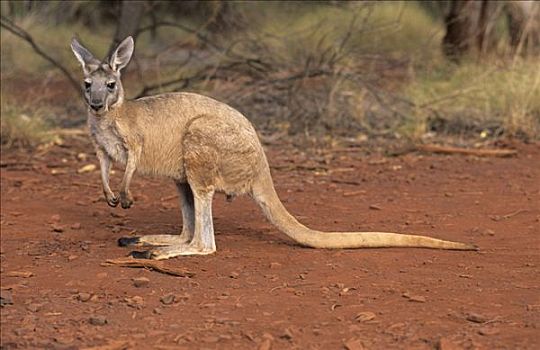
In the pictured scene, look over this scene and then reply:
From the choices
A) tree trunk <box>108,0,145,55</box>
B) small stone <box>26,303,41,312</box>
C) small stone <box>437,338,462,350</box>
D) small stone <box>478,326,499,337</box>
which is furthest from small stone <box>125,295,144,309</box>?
tree trunk <box>108,0,145,55</box>

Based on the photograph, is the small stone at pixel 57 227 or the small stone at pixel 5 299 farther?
the small stone at pixel 57 227

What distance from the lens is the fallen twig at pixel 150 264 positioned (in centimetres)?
532

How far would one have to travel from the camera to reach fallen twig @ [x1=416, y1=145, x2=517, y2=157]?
9095mm

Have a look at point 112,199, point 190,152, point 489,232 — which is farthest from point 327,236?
point 112,199

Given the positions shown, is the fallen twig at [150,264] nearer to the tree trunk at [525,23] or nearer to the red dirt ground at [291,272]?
the red dirt ground at [291,272]

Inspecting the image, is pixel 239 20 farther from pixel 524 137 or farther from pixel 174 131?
pixel 174 131

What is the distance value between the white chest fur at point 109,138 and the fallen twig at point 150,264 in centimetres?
68

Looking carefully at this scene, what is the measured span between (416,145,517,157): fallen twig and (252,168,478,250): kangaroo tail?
3.50 m

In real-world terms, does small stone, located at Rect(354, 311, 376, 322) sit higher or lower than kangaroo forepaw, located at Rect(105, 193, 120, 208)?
lower

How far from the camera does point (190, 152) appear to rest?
5738 millimetres

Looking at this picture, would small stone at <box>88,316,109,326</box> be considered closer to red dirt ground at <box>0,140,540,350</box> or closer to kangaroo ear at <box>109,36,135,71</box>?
red dirt ground at <box>0,140,540,350</box>

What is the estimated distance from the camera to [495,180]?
8.12 metres

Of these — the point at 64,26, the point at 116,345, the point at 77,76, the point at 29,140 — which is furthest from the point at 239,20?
the point at 116,345

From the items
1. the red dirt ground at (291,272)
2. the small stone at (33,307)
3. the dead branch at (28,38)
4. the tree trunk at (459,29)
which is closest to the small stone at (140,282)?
the red dirt ground at (291,272)
